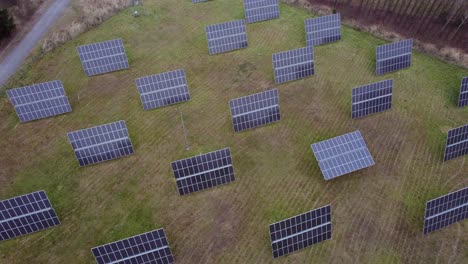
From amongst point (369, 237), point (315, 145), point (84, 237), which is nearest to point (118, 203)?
point (84, 237)

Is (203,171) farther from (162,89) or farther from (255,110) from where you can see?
(162,89)

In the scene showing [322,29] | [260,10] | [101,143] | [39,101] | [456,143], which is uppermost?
[260,10]

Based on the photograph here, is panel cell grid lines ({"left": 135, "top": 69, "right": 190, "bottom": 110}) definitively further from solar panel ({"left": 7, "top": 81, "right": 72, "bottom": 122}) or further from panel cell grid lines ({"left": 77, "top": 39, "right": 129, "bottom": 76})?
solar panel ({"left": 7, "top": 81, "right": 72, "bottom": 122})

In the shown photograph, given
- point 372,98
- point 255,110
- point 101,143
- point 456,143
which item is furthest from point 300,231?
point 101,143

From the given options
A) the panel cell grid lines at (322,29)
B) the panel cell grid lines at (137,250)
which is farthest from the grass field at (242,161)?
the panel cell grid lines at (137,250)

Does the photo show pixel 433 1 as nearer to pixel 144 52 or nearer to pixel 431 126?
pixel 431 126

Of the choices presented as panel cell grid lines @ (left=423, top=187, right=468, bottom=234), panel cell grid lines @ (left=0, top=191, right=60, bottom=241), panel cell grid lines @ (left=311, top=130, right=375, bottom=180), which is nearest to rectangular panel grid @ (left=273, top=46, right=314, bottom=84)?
panel cell grid lines @ (left=311, top=130, right=375, bottom=180)
